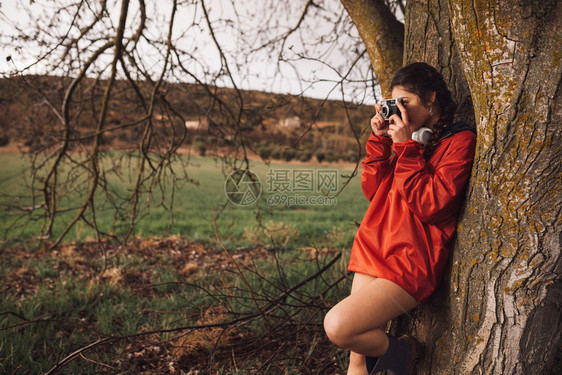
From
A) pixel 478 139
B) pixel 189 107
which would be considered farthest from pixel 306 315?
pixel 189 107

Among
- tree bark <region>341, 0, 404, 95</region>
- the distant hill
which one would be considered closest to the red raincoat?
tree bark <region>341, 0, 404, 95</region>

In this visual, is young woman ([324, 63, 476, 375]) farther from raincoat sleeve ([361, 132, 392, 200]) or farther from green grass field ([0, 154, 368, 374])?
green grass field ([0, 154, 368, 374])

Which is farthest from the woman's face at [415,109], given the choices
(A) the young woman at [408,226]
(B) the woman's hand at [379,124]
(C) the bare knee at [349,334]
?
(C) the bare knee at [349,334]

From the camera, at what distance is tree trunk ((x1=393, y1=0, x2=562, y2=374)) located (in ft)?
4.50

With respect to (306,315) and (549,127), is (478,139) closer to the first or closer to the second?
(549,127)

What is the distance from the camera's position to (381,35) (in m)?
2.45

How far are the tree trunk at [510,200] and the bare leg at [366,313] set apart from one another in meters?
0.24

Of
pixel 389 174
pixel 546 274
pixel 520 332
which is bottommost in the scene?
pixel 520 332

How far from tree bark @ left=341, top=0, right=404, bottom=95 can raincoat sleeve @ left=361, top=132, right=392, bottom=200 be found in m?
0.64

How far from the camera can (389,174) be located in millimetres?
1953

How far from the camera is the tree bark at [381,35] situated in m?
2.43

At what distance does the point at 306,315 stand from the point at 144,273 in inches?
94.3

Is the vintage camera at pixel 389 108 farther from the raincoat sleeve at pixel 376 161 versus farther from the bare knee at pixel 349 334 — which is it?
the bare knee at pixel 349 334

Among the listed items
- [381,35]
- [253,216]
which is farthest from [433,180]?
[253,216]
